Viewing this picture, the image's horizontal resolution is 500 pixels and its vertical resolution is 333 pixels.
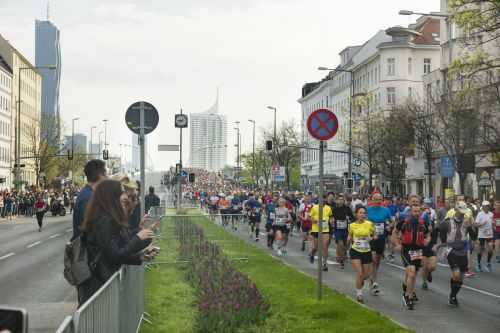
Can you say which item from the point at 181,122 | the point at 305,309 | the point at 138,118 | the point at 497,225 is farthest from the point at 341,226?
the point at 181,122

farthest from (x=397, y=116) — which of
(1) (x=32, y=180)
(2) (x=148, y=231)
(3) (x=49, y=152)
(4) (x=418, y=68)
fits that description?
(1) (x=32, y=180)

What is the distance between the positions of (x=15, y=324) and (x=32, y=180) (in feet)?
399

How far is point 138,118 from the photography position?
14008 mm

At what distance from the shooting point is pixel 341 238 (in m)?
21.3

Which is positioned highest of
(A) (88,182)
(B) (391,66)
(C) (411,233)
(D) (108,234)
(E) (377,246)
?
(B) (391,66)

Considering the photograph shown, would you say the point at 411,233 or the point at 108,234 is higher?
A: the point at 108,234

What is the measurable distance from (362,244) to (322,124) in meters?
2.41

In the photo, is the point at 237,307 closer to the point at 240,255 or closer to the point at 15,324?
the point at 15,324

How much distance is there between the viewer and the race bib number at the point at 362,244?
14.9 metres

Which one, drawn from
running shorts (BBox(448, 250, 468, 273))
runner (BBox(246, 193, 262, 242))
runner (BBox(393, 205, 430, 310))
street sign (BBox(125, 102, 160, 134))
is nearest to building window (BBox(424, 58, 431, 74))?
runner (BBox(246, 193, 262, 242))

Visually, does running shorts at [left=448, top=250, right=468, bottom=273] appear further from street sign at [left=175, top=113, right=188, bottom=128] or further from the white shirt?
street sign at [left=175, top=113, right=188, bottom=128]

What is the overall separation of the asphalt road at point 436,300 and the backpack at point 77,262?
6029 millimetres

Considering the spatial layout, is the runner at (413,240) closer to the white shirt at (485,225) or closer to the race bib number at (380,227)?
the race bib number at (380,227)

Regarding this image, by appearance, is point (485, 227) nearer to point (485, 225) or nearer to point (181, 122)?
point (485, 225)
